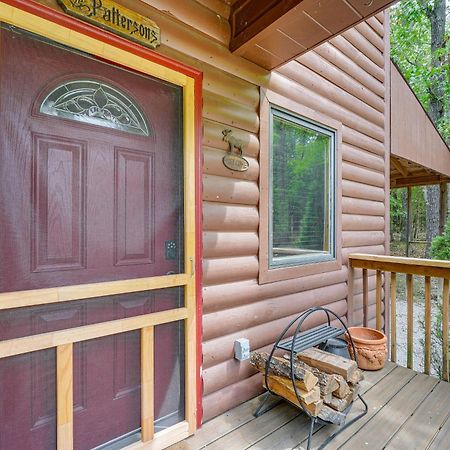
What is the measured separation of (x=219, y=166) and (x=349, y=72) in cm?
210

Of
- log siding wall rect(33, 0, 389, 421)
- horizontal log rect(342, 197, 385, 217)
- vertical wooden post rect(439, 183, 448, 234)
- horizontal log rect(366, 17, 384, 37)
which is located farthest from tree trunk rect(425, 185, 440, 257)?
log siding wall rect(33, 0, 389, 421)

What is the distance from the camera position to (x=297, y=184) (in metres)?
2.50

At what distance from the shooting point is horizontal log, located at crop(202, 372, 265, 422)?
1.78 m

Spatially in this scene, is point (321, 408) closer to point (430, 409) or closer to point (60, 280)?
point (430, 409)

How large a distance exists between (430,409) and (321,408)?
89 cm

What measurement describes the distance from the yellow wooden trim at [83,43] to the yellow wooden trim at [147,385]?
4.37 ft

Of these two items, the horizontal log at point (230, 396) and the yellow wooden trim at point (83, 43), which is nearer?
the yellow wooden trim at point (83, 43)

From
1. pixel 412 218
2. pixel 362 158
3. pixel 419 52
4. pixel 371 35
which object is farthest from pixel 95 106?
pixel 412 218

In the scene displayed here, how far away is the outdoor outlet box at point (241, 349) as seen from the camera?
1909 millimetres

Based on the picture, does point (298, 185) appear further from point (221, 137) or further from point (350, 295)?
point (350, 295)

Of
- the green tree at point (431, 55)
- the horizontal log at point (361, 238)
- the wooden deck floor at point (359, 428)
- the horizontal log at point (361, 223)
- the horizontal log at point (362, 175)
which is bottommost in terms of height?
the wooden deck floor at point (359, 428)

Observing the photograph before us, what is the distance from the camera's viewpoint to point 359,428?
1.76 meters

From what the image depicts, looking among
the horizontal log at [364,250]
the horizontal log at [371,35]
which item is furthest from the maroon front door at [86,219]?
the horizontal log at [371,35]

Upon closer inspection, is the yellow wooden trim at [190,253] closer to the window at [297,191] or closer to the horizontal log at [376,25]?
the window at [297,191]
